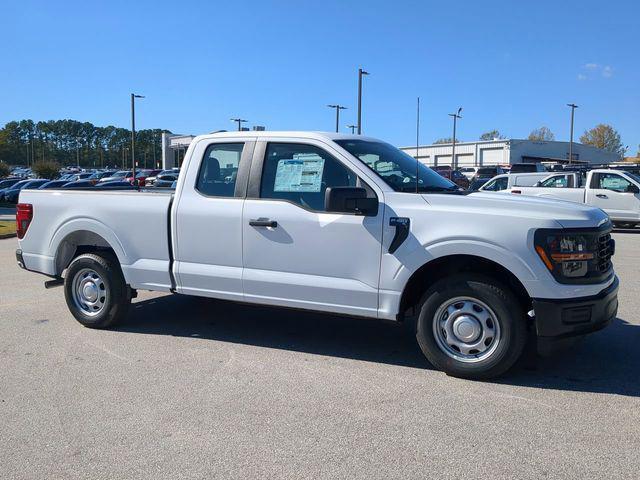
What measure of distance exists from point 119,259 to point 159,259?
52cm

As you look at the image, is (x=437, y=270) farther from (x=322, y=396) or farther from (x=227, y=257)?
(x=227, y=257)

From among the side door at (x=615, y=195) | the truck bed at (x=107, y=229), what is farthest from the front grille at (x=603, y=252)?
the side door at (x=615, y=195)

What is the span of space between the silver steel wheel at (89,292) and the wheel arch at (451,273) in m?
3.22

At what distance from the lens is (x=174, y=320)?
6.74 meters

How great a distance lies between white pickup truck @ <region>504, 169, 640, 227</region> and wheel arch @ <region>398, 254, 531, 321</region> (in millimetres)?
13279

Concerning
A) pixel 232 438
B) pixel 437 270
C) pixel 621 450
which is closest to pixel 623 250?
pixel 437 270

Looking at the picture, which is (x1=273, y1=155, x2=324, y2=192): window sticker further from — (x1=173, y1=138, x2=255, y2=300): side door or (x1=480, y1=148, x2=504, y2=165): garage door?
(x1=480, y1=148, x2=504, y2=165): garage door

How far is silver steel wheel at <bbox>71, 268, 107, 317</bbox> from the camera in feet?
20.6

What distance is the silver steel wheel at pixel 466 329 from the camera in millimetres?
4648

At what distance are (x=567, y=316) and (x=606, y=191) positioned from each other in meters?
14.8

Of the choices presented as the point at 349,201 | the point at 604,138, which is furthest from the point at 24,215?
the point at 604,138

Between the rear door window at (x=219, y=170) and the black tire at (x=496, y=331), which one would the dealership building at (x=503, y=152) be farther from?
the black tire at (x=496, y=331)

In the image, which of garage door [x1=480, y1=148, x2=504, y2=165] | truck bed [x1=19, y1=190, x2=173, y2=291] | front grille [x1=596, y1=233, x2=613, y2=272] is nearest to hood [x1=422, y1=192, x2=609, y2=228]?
front grille [x1=596, y1=233, x2=613, y2=272]

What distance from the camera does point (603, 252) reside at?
15.4ft
